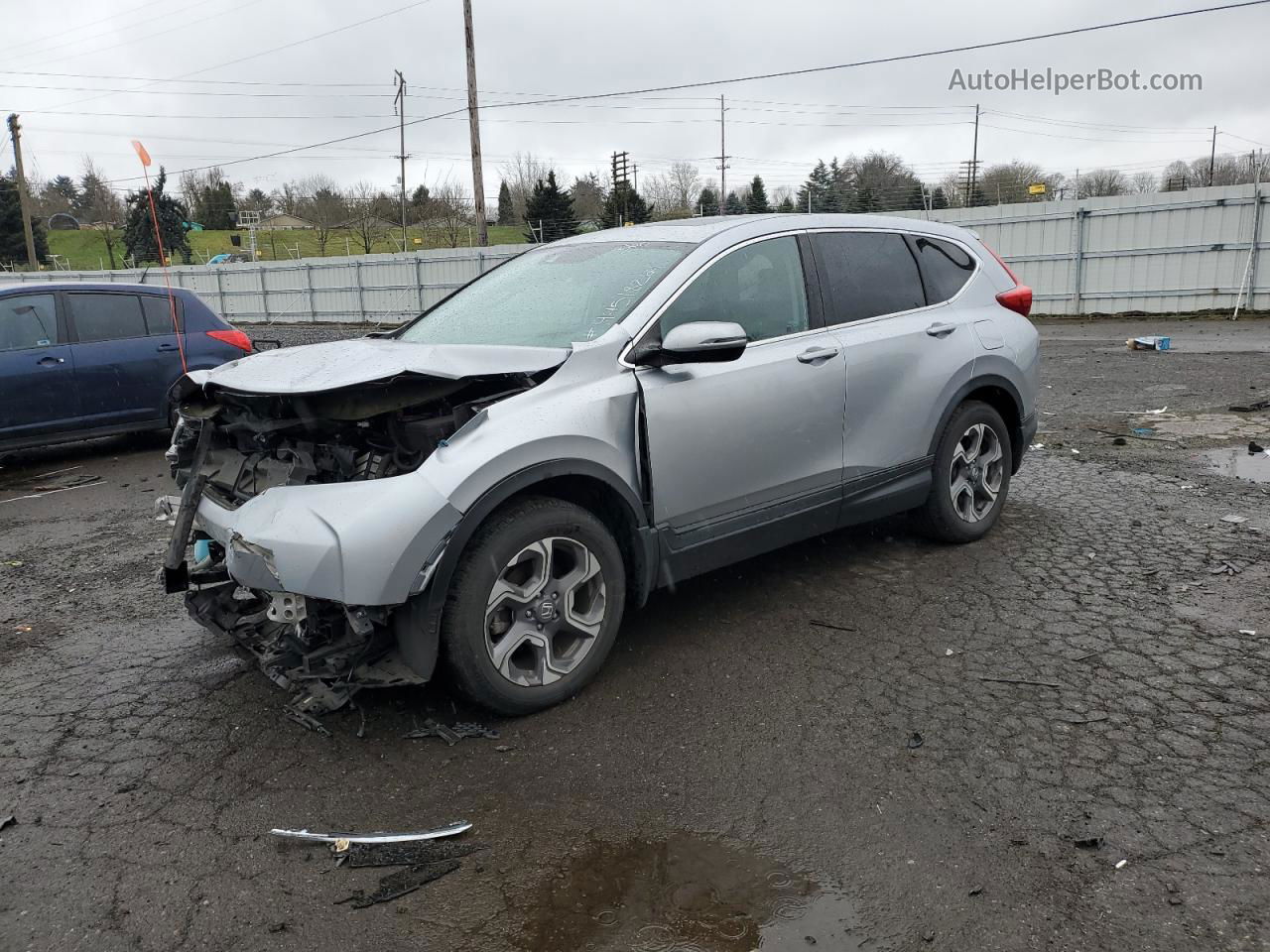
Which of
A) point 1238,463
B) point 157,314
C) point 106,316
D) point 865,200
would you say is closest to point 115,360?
point 106,316

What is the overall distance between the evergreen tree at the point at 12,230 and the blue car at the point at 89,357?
64836 mm

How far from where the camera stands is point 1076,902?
2.52 meters

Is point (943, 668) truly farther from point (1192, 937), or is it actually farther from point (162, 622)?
point (162, 622)

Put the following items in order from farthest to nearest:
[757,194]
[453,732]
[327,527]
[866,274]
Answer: [757,194] → [866,274] → [453,732] → [327,527]

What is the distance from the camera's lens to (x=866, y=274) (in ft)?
16.2

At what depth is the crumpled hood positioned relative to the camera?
337 centimetres

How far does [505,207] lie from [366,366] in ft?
206

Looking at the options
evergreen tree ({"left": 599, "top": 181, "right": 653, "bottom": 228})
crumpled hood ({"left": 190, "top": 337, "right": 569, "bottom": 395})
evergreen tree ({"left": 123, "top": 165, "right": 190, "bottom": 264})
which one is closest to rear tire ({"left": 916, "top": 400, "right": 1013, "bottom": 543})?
crumpled hood ({"left": 190, "top": 337, "right": 569, "bottom": 395})

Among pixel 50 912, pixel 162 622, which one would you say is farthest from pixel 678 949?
pixel 162 622

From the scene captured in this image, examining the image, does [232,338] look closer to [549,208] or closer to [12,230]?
[549,208]

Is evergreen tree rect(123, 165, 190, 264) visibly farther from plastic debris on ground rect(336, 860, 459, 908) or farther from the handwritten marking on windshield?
plastic debris on ground rect(336, 860, 459, 908)

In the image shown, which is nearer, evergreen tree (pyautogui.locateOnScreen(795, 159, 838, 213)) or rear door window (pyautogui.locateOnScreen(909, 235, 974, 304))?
rear door window (pyautogui.locateOnScreen(909, 235, 974, 304))

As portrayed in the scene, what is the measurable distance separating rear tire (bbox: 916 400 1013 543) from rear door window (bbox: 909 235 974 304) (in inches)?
25.1

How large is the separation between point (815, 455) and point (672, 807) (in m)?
1.96
